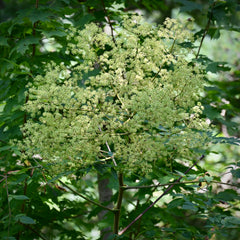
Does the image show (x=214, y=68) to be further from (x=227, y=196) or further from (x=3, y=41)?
(x=3, y=41)

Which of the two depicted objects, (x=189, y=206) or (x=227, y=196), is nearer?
(x=227, y=196)

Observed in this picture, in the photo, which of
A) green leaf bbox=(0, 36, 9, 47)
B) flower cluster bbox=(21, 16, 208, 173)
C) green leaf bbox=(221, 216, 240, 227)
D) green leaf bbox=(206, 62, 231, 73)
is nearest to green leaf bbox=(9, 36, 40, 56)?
green leaf bbox=(0, 36, 9, 47)

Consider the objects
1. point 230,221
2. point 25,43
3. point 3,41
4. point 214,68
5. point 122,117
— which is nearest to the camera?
point 230,221

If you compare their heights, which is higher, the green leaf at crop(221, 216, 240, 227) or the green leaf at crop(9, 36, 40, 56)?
the green leaf at crop(9, 36, 40, 56)

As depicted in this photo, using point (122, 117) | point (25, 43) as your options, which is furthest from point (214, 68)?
point (25, 43)

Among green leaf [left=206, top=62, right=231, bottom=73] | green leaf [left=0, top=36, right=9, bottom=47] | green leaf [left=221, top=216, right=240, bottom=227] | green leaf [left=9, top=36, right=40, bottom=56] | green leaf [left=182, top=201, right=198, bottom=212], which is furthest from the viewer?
green leaf [left=0, top=36, right=9, bottom=47]

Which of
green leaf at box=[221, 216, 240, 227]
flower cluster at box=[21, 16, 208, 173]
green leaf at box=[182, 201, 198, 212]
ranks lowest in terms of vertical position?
green leaf at box=[182, 201, 198, 212]

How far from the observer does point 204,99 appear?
7.22 feet

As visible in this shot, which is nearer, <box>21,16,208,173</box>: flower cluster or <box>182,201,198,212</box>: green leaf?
<box>21,16,208,173</box>: flower cluster

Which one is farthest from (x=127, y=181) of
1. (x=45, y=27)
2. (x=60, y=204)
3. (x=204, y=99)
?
(x=45, y=27)

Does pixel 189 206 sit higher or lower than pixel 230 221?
lower

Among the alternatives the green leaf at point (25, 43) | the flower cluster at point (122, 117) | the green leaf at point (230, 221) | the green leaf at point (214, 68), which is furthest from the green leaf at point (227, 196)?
the green leaf at point (25, 43)

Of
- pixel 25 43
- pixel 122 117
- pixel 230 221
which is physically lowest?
pixel 230 221

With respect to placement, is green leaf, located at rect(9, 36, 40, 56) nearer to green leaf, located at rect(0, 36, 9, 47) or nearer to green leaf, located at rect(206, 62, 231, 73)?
green leaf, located at rect(0, 36, 9, 47)
